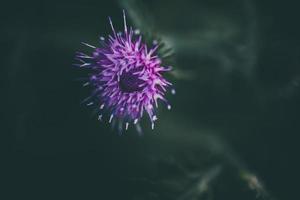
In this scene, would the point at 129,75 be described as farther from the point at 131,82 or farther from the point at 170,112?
the point at 170,112

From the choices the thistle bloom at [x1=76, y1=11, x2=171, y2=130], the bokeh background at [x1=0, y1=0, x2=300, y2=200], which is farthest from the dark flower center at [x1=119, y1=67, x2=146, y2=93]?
the bokeh background at [x1=0, y1=0, x2=300, y2=200]

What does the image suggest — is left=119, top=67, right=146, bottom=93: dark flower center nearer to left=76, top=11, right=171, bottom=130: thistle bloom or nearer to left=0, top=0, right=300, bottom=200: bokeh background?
left=76, top=11, right=171, bottom=130: thistle bloom

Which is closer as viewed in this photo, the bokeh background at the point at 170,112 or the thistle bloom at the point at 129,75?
the thistle bloom at the point at 129,75

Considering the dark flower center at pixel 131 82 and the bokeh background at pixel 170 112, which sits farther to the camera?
the bokeh background at pixel 170 112

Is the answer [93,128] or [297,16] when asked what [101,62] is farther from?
[297,16]

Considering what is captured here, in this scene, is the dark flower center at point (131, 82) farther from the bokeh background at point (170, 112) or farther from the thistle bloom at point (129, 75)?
the bokeh background at point (170, 112)

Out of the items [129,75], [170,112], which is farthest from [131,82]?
[170,112]

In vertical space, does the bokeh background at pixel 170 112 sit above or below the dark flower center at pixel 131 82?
above

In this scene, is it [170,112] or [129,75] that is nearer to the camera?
[129,75]

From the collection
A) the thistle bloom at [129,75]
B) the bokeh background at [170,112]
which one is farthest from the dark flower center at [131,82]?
the bokeh background at [170,112]
